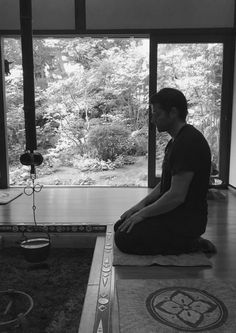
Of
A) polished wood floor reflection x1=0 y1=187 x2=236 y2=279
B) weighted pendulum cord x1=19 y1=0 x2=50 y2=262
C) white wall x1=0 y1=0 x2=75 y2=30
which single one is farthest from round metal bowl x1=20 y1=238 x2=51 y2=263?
white wall x1=0 y1=0 x2=75 y2=30

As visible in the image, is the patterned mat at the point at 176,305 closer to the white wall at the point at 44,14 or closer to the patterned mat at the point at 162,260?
the patterned mat at the point at 162,260

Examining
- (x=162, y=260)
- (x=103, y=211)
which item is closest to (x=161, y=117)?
(x=162, y=260)

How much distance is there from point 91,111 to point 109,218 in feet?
10.0

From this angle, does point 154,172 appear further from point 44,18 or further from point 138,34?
point 44,18

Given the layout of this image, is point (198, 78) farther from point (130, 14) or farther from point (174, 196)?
point (174, 196)

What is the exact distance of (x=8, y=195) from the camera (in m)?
3.89

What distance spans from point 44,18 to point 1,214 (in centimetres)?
255

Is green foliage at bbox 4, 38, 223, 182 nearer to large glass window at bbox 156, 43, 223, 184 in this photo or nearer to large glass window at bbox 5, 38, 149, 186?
large glass window at bbox 5, 38, 149, 186

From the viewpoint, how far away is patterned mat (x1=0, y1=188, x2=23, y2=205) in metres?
3.63

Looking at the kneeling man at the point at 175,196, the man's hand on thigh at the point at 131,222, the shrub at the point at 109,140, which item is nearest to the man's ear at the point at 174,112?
the kneeling man at the point at 175,196

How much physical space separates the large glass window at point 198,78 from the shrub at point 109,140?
4.39ft

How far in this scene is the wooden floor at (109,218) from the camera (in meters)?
1.76

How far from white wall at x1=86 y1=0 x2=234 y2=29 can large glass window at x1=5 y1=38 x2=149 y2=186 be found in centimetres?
124

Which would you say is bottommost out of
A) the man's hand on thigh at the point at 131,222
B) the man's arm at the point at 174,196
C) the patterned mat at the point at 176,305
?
the patterned mat at the point at 176,305
